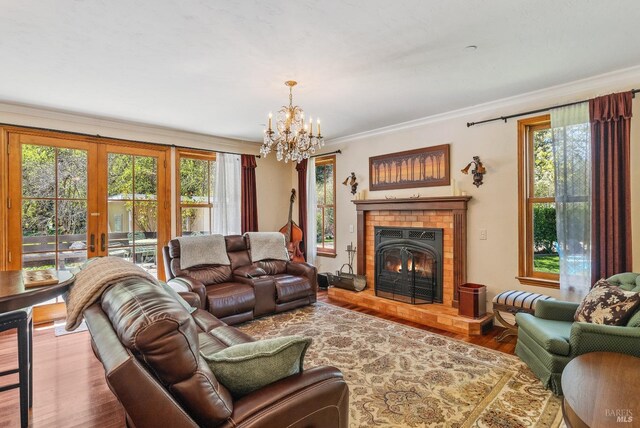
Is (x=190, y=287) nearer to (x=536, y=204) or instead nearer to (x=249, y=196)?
(x=249, y=196)

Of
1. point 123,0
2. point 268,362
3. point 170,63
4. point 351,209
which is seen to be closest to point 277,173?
point 351,209

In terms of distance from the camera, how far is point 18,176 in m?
3.79

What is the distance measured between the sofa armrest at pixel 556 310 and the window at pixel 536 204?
2.77 feet

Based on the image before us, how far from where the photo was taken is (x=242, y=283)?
412 cm

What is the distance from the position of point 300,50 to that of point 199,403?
2.37 meters

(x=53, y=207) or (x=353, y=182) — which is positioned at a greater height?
(x=353, y=182)

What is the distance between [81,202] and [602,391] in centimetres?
524

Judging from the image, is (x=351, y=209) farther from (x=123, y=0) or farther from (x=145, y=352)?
(x=145, y=352)

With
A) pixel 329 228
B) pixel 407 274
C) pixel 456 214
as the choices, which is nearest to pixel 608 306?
pixel 456 214

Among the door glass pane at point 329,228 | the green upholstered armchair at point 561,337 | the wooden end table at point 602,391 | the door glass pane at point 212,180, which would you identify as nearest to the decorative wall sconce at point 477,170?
the green upholstered armchair at point 561,337

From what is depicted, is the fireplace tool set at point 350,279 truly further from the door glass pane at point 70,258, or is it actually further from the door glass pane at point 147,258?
the door glass pane at point 70,258

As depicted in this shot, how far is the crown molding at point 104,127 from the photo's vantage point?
12.4 feet

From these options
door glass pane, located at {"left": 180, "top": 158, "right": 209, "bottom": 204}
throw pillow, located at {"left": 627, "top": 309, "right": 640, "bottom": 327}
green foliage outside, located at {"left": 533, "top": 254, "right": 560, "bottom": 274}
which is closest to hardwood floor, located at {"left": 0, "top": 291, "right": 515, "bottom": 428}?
green foliage outside, located at {"left": 533, "top": 254, "right": 560, "bottom": 274}

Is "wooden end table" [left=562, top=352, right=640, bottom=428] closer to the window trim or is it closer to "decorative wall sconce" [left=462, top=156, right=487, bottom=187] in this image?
"decorative wall sconce" [left=462, top=156, right=487, bottom=187]
